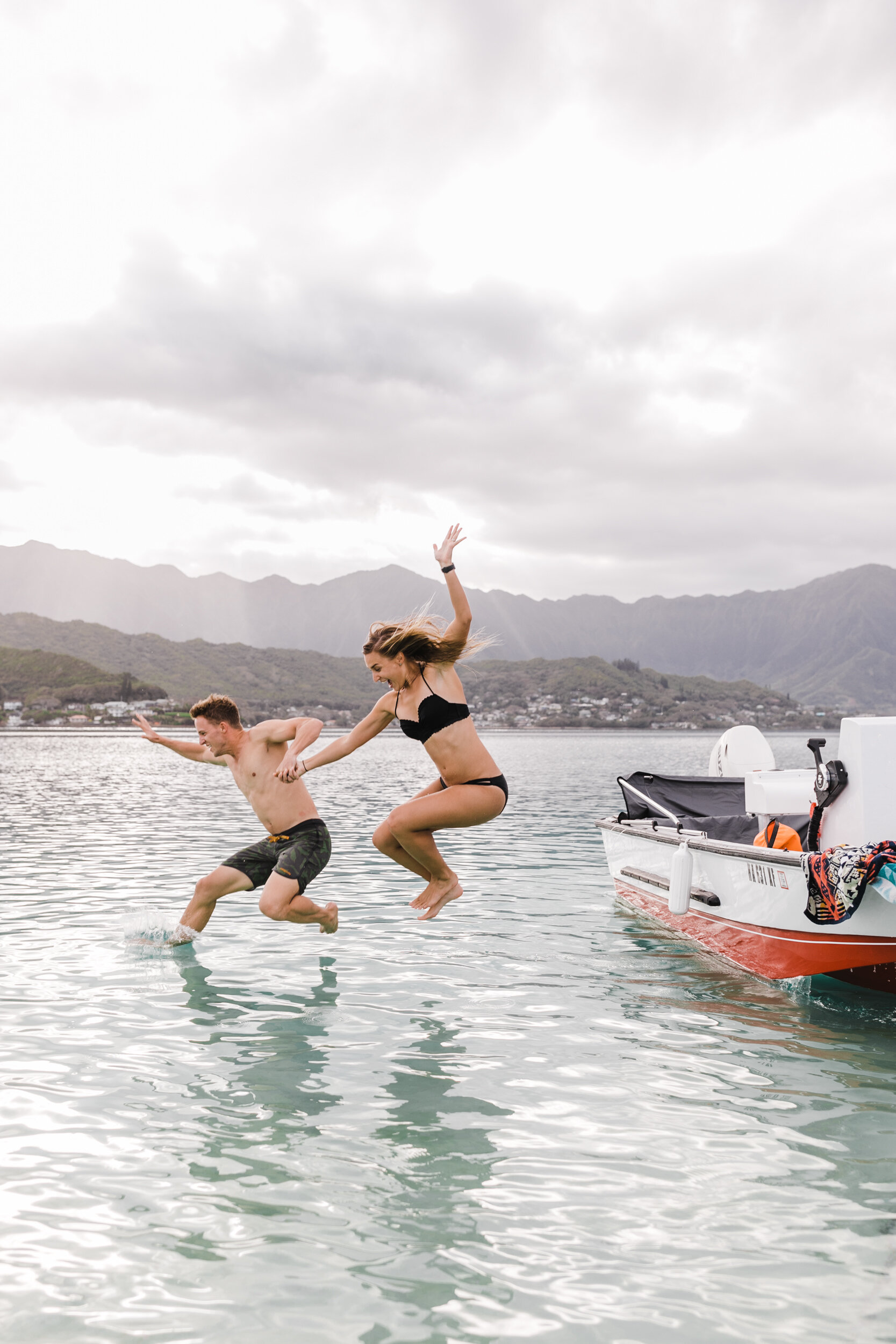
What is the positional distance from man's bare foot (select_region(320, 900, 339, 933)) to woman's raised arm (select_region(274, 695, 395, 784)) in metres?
1.99

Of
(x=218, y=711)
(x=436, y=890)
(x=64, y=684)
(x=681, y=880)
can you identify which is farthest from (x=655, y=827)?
(x=64, y=684)

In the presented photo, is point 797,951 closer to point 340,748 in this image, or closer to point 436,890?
point 436,890

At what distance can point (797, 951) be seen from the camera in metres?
8.78

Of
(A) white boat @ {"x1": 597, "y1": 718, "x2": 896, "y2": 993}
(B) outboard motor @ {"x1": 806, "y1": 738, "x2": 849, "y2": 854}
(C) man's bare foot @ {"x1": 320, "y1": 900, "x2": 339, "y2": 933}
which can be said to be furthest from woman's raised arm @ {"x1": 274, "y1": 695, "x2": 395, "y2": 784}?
Answer: (B) outboard motor @ {"x1": 806, "y1": 738, "x2": 849, "y2": 854}

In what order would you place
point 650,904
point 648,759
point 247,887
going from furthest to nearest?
point 648,759
point 650,904
point 247,887

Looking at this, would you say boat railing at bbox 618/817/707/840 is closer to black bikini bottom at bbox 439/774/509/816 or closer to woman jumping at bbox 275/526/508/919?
black bikini bottom at bbox 439/774/509/816

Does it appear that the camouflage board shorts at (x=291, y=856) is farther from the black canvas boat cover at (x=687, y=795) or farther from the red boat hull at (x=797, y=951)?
the black canvas boat cover at (x=687, y=795)

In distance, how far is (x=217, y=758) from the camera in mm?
9789

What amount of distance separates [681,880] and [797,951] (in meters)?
1.99

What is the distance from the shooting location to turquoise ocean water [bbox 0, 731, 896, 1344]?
11.9 feet

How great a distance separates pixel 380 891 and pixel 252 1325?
1189 centimetres

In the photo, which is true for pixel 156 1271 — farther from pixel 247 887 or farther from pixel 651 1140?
pixel 247 887

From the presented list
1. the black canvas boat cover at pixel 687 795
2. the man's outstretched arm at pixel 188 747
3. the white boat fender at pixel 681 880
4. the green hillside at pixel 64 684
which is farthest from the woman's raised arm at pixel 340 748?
the green hillside at pixel 64 684

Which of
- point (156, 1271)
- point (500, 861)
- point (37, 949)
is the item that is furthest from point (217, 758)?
point (500, 861)
